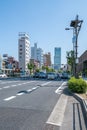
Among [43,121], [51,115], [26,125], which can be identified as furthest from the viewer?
[51,115]

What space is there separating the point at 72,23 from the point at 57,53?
11789cm

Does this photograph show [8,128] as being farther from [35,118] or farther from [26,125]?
[35,118]

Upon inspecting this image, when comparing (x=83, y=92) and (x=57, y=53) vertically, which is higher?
(x=57, y=53)

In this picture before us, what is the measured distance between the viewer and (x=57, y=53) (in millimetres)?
144375

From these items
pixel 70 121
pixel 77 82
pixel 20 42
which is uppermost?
pixel 20 42

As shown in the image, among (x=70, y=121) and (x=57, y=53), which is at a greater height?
(x=57, y=53)

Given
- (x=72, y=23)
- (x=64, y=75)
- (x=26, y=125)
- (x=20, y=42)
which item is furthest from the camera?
(x=20, y=42)

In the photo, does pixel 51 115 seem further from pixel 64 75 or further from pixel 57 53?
pixel 57 53

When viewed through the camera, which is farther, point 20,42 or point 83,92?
point 20,42

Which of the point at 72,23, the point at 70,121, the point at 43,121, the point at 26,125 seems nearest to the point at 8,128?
the point at 26,125

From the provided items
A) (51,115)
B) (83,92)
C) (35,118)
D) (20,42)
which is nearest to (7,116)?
(35,118)

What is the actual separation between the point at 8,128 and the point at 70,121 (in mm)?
2501

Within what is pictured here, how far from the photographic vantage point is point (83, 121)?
28.2 feet

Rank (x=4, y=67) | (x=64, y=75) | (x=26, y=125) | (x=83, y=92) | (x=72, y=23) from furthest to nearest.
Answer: (x=4, y=67) → (x=64, y=75) → (x=72, y=23) → (x=83, y=92) → (x=26, y=125)
